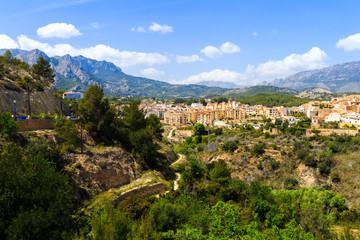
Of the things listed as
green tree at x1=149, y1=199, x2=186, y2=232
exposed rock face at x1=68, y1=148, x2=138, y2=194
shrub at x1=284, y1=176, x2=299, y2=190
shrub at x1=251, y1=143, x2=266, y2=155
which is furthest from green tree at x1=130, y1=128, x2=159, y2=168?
shrub at x1=251, y1=143, x2=266, y2=155

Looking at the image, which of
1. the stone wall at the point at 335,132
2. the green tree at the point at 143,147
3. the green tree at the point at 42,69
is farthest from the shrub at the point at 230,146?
the green tree at the point at 42,69

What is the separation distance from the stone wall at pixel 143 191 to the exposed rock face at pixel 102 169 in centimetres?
225

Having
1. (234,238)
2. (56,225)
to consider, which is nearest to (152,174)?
(234,238)

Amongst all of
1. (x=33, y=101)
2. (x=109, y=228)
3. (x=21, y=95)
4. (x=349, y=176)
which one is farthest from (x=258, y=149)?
(x=21, y=95)

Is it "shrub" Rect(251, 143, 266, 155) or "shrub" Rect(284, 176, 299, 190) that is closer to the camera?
"shrub" Rect(284, 176, 299, 190)

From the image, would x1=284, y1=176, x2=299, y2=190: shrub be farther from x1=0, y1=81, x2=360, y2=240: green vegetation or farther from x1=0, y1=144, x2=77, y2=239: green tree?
x1=0, y1=144, x2=77, y2=239: green tree

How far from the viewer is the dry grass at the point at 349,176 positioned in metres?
31.1

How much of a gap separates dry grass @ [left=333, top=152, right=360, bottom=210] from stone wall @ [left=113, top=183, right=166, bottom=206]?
80.6 feet

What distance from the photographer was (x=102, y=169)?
20.0 metres

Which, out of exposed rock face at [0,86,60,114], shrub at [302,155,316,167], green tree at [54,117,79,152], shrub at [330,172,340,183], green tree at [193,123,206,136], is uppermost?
exposed rock face at [0,86,60,114]

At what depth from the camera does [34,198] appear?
33.8 feet

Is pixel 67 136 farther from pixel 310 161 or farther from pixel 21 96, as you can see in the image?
pixel 310 161

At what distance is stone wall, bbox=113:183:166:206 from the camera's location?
17372 millimetres

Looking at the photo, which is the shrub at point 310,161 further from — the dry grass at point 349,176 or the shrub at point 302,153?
the dry grass at point 349,176
